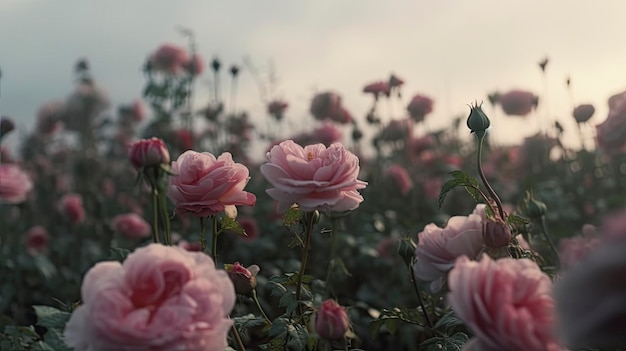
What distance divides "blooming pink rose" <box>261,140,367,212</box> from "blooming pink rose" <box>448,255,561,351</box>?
1.54 feet

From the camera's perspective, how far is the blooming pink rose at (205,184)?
1.49 m

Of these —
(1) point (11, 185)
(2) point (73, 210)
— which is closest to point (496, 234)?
(1) point (11, 185)

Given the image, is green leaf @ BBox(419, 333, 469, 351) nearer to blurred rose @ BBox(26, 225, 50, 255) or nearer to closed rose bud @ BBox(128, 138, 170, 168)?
closed rose bud @ BBox(128, 138, 170, 168)

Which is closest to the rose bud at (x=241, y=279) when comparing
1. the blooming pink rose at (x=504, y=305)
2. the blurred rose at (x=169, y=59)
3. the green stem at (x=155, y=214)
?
the green stem at (x=155, y=214)

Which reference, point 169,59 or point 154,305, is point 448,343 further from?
point 169,59

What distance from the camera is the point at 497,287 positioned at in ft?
3.25

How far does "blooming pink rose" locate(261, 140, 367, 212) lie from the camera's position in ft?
4.80

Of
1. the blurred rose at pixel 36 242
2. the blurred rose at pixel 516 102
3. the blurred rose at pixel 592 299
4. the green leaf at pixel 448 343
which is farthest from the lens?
the blurred rose at pixel 516 102

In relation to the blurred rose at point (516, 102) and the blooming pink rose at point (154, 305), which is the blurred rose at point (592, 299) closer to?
the blooming pink rose at point (154, 305)

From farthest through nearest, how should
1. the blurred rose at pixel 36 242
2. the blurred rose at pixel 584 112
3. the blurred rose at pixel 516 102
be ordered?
the blurred rose at pixel 516 102
the blurred rose at pixel 36 242
the blurred rose at pixel 584 112

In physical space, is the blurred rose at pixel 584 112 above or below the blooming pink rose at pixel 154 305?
above

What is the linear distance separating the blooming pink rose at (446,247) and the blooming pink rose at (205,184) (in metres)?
0.38

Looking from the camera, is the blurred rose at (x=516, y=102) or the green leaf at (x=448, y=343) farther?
the blurred rose at (x=516, y=102)

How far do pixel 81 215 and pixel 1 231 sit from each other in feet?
1.58
